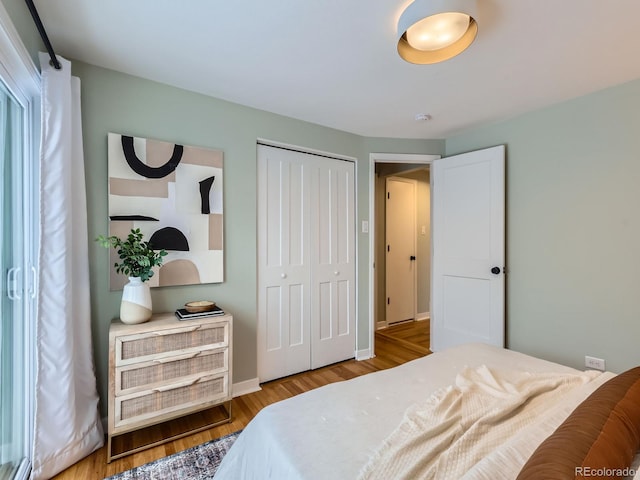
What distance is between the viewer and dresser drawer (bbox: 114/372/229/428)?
67.3 inches

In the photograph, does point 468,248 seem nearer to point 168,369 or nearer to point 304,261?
point 304,261

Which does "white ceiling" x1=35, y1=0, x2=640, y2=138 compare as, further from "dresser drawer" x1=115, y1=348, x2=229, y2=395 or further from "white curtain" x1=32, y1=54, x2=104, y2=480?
"dresser drawer" x1=115, y1=348, x2=229, y2=395

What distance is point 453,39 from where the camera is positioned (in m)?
1.48

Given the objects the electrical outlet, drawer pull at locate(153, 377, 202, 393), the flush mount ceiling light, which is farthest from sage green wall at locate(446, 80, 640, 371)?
drawer pull at locate(153, 377, 202, 393)

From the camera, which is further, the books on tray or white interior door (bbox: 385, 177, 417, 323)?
white interior door (bbox: 385, 177, 417, 323)

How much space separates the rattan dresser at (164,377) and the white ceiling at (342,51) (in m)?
1.63

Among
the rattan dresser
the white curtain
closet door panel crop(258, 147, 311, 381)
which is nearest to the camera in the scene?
the white curtain

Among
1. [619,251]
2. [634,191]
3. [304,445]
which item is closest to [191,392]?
[304,445]

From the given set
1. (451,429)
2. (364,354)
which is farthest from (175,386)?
(364,354)

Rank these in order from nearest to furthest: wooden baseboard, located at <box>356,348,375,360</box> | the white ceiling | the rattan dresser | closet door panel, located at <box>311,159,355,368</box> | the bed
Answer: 1. the bed
2. the white ceiling
3. the rattan dresser
4. closet door panel, located at <box>311,159,355,368</box>
5. wooden baseboard, located at <box>356,348,375,360</box>

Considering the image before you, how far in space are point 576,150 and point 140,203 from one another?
3.28 m

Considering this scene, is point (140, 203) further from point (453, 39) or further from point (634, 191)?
point (634, 191)

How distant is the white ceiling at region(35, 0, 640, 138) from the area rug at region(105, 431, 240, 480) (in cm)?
235

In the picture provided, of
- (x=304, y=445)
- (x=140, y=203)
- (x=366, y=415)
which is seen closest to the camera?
(x=304, y=445)
